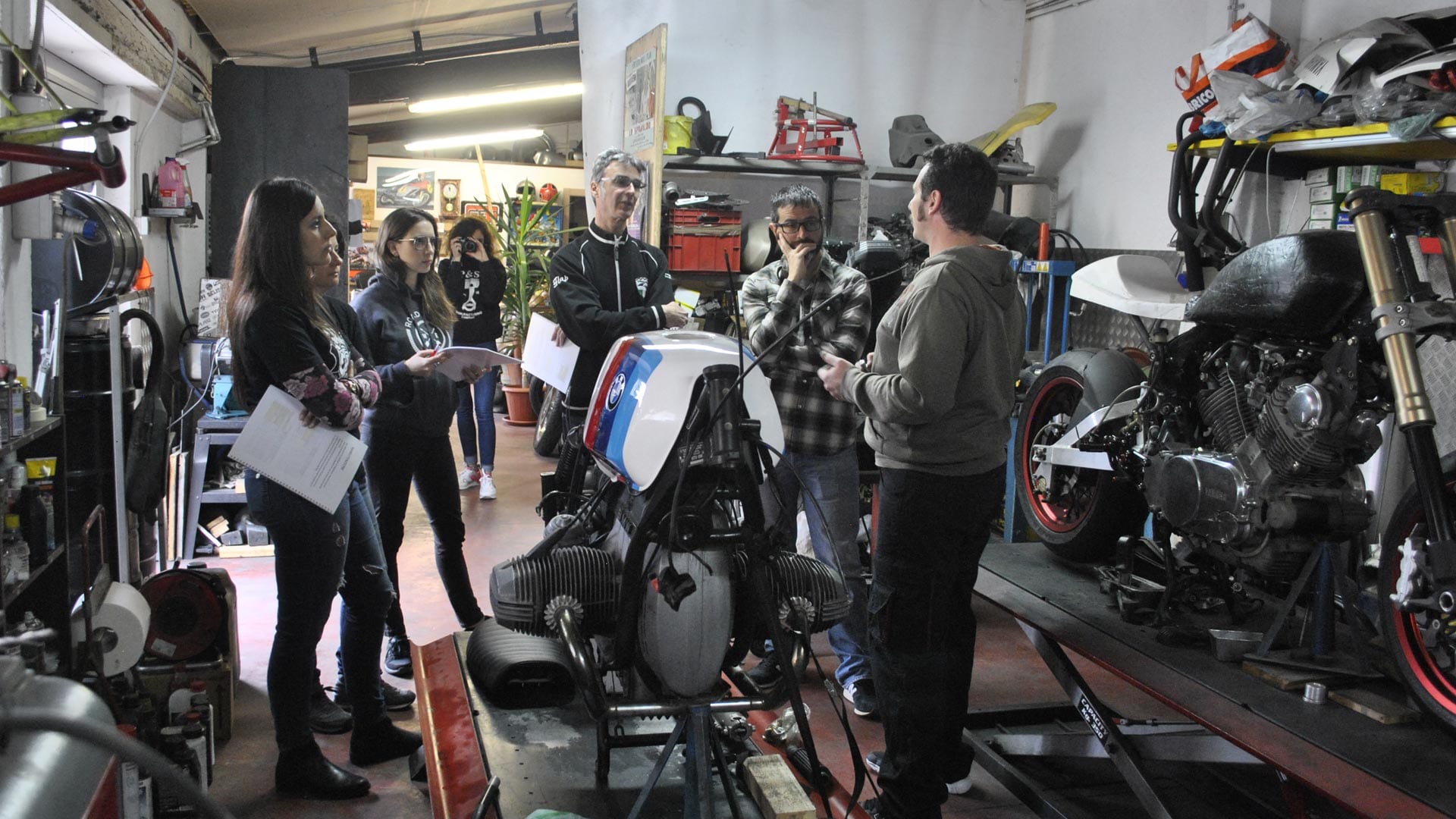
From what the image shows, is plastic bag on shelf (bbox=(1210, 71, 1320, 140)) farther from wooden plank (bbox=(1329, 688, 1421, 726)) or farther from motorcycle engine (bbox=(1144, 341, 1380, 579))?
wooden plank (bbox=(1329, 688, 1421, 726))

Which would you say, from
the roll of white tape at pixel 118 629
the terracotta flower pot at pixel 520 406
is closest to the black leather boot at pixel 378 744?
the roll of white tape at pixel 118 629

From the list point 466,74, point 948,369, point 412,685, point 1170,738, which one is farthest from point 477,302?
point 1170,738

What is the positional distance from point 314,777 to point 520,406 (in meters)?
6.51

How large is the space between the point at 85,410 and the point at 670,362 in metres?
2.08

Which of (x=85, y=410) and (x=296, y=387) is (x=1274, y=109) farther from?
(x=85, y=410)

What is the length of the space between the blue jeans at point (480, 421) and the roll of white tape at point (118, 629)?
3.57 metres

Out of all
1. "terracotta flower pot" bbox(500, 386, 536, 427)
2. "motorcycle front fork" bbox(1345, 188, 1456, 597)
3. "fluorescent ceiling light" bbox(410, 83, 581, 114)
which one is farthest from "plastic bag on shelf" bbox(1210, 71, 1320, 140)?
"fluorescent ceiling light" bbox(410, 83, 581, 114)

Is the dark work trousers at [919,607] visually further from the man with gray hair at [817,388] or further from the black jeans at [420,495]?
the black jeans at [420,495]

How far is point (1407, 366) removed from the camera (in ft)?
Answer: 7.14

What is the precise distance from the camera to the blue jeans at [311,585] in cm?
257

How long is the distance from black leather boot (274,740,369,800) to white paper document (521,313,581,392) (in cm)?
117

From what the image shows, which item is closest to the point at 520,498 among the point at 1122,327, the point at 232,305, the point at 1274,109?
the point at 1122,327

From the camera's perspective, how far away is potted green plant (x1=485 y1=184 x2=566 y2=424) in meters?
8.75

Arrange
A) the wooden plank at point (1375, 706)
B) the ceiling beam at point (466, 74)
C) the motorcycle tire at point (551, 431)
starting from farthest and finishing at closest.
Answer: the ceiling beam at point (466, 74) → the motorcycle tire at point (551, 431) → the wooden plank at point (1375, 706)
